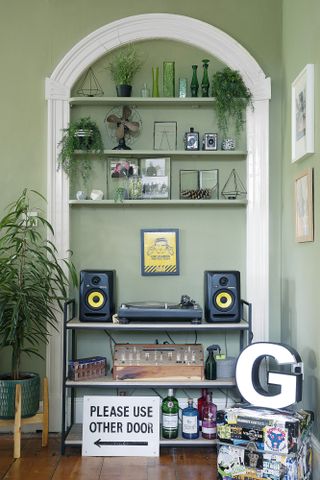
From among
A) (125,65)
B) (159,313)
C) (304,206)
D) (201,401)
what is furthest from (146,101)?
(201,401)

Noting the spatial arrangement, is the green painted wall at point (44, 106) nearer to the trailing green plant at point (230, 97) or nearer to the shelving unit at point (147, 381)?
the trailing green plant at point (230, 97)

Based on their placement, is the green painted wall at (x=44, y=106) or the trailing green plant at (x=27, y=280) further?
the green painted wall at (x=44, y=106)

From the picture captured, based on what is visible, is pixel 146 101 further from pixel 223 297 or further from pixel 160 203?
pixel 223 297

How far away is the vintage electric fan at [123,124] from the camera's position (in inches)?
150

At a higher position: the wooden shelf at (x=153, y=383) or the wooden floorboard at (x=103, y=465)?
the wooden shelf at (x=153, y=383)

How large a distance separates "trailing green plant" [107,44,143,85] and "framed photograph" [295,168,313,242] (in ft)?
4.23

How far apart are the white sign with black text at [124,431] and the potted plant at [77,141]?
1514 millimetres

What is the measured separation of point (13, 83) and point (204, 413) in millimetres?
2417

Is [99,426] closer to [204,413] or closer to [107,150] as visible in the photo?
[204,413]

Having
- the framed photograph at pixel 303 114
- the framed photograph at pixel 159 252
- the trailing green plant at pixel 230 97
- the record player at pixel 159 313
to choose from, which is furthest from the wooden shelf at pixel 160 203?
the record player at pixel 159 313

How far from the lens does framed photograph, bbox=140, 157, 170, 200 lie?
3.83m

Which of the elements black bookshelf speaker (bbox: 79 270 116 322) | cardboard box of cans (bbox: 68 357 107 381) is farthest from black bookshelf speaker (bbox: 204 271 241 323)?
cardboard box of cans (bbox: 68 357 107 381)

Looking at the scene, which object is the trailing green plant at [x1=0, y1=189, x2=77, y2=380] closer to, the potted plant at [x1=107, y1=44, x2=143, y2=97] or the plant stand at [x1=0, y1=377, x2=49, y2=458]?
the plant stand at [x1=0, y1=377, x2=49, y2=458]

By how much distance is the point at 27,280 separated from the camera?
3693 mm
